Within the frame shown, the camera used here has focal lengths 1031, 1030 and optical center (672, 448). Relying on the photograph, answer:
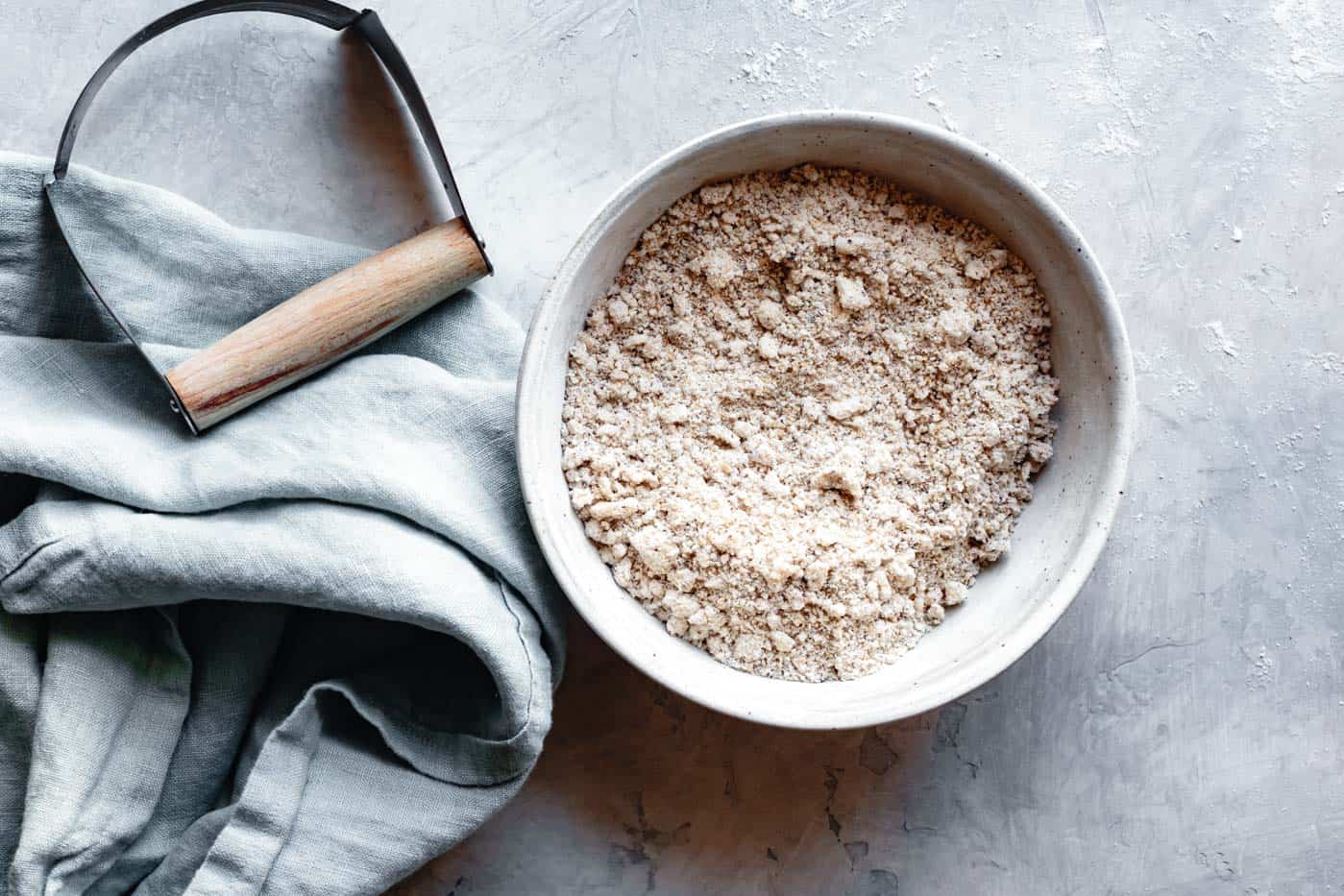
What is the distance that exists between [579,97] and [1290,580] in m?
0.71

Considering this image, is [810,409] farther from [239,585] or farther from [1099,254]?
[239,585]

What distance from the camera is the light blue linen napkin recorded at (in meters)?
0.73

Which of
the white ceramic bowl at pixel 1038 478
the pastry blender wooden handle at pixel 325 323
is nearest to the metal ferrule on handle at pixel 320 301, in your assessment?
the pastry blender wooden handle at pixel 325 323

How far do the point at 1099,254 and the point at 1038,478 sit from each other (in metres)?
0.21

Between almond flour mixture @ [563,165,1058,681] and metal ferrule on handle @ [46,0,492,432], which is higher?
metal ferrule on handle @ [46,0,492,432]

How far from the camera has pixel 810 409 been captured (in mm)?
748

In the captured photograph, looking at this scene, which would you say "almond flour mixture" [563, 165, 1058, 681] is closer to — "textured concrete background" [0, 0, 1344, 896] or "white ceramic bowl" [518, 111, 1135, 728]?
"white ceramic bowl" [518, 111, 1135, 728]

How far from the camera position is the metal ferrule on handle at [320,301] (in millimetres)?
732

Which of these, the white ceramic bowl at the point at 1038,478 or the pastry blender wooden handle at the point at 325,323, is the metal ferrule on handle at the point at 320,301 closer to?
the pastry blender wooden handle at the point at 325,323

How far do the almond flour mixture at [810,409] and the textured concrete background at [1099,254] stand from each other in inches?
5.0

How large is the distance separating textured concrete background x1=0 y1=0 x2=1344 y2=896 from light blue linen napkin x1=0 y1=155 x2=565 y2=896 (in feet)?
0.31

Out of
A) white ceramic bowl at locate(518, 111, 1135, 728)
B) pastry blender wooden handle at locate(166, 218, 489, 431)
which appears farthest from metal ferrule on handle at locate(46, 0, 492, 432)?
white ceramic bowl at locate(518, 111, 1135, 728)

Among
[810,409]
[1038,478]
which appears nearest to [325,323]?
[810,409]

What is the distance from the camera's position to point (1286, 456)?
2.81 ft
